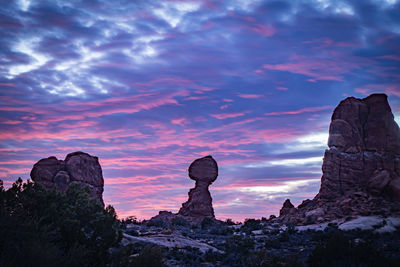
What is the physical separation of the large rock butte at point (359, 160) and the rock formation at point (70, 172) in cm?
2662

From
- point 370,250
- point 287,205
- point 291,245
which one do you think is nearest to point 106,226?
point 370,250

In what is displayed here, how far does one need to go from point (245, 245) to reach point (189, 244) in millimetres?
3883

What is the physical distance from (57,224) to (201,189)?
4894cm

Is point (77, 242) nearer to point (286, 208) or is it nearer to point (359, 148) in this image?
point (359, 148)

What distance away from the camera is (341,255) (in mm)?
18281

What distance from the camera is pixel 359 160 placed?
50.5 meters

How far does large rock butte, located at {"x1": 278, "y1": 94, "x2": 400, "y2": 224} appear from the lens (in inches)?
1829

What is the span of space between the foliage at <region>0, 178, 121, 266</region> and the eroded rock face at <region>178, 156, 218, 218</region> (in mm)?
→ 44210

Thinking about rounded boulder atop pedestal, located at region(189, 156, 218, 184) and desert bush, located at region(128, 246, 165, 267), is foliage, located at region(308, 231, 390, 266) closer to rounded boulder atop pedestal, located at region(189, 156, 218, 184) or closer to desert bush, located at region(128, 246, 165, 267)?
desert bush, located at region(128, 246, 165, 267)

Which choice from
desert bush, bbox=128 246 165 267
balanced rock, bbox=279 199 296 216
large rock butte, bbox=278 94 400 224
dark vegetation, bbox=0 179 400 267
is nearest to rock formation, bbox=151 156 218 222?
balanced rock, bbox=279 199 296 216

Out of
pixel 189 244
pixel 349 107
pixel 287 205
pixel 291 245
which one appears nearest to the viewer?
pixel 189 244

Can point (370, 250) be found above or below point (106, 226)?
below

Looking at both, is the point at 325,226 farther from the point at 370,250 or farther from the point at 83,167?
the point at 83,167

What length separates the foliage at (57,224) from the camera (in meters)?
12.9
